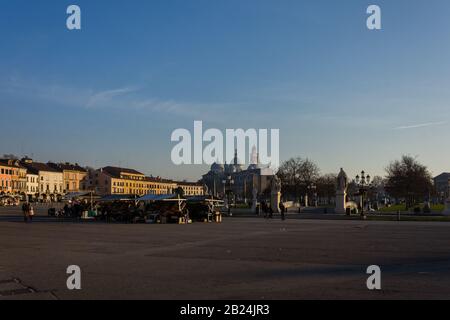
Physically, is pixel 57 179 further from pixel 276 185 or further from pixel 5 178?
pixel 276 185

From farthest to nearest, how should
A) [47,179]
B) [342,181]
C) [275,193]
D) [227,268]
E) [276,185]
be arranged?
1. [47,179]
2. [275,193]
3. [276,185]
4. [342,181]
5. [227,268]

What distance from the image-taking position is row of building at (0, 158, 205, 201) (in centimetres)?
13850

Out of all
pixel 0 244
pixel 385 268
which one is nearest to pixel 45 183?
pixel 0 244

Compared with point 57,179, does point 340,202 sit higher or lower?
lower

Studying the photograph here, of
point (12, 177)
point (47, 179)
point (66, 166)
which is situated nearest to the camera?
point (12, 177)

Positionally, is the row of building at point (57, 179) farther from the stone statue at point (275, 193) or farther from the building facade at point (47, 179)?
the stone statue at point (275, 193)

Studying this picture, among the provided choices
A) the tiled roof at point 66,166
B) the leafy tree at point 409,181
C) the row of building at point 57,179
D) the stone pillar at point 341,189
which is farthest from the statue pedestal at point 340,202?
the tiled roof at point 66,166

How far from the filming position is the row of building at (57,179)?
5453 inches

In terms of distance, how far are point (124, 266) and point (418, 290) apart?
7886 millimetres

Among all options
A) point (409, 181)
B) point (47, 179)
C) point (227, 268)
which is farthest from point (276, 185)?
point (47, 179)

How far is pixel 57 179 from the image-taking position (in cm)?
16138

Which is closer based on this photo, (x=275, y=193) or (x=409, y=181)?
(x=275, y=193)
